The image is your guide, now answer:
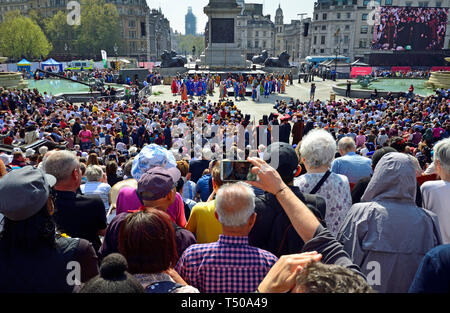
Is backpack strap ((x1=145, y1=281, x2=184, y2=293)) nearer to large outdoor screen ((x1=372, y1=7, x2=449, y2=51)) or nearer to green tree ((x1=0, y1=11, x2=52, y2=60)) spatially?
large outdoor screen ((x1=372, y1=7, x2=449, y2=51))

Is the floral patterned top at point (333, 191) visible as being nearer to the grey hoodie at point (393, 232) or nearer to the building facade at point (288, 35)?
the grey hoodie at point (393, 232)

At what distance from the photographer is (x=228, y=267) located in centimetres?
224

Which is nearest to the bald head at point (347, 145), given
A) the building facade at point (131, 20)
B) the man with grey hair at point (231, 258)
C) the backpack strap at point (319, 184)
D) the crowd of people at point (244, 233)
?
the crowd of people at point (244, 233)

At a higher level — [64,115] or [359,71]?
[359,71]

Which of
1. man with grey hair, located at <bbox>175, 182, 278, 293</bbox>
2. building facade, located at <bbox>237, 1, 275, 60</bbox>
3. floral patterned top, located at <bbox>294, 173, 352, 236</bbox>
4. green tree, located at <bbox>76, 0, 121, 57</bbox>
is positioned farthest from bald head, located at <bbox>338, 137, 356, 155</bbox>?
building facade, located at <bbox>237, 1, 275, 60</bbox>

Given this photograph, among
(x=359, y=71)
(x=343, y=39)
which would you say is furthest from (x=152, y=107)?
(x=343, y=39)

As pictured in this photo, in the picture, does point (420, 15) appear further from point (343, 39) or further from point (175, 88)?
point (175, 88)

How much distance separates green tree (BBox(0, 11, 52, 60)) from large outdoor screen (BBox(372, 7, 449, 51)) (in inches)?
2795

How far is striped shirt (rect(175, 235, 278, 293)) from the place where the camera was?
2.23 m

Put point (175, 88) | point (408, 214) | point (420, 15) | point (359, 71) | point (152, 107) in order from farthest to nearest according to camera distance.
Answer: point (420, 15)
point (359, 71)
point (175, 88)
point (152, 107)
point (408, 214)

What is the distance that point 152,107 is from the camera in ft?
64.7

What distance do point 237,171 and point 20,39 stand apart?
84522mm
